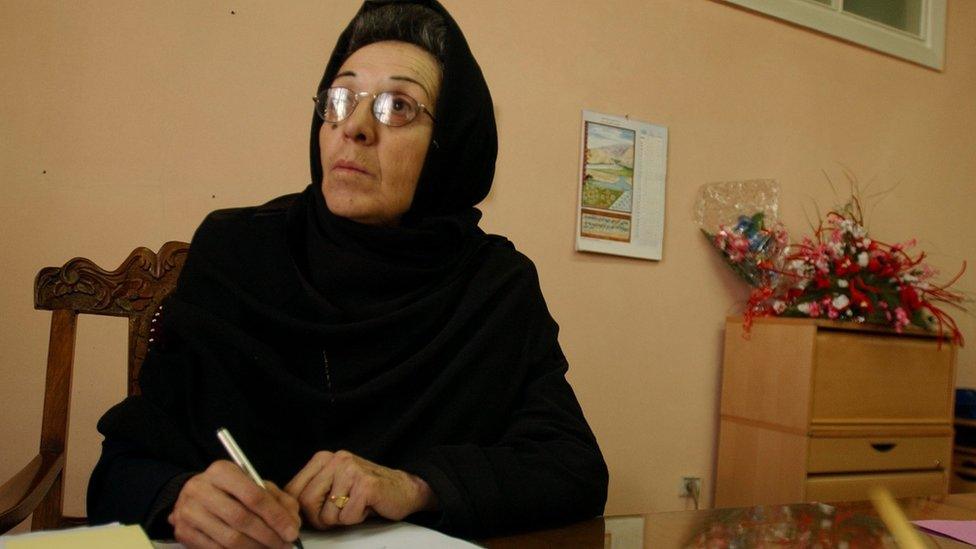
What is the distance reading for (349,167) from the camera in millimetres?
1158

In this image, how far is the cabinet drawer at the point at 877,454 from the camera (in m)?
2.50

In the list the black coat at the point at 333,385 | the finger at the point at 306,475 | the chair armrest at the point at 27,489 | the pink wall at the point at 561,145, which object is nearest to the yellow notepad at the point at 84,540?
the finger at the point at 306,475

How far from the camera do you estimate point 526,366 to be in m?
1.23

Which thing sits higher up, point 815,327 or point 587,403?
point 815,327

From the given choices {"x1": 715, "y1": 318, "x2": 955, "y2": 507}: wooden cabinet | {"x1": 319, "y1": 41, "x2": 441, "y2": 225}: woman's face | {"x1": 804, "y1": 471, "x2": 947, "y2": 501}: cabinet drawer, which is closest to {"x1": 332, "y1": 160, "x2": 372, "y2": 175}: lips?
{"x1": 319, "y1": 41, "x2": 441, "y2": 225}: woman's face

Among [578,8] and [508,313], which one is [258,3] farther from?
[508,313]

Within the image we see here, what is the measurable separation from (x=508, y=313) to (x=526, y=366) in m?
0.09

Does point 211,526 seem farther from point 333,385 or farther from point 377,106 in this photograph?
point 377,106

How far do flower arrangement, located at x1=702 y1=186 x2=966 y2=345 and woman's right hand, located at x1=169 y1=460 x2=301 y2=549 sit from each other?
2298 mm

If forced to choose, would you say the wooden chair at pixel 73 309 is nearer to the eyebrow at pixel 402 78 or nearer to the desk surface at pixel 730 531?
the eyebrow at pixel 402 78

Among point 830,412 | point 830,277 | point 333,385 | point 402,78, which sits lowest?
point 830,412

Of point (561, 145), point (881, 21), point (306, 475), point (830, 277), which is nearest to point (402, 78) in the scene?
point (306, 475)

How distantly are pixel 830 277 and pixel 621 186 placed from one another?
32.0 inches

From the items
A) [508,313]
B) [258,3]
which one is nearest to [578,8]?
[258,3]
